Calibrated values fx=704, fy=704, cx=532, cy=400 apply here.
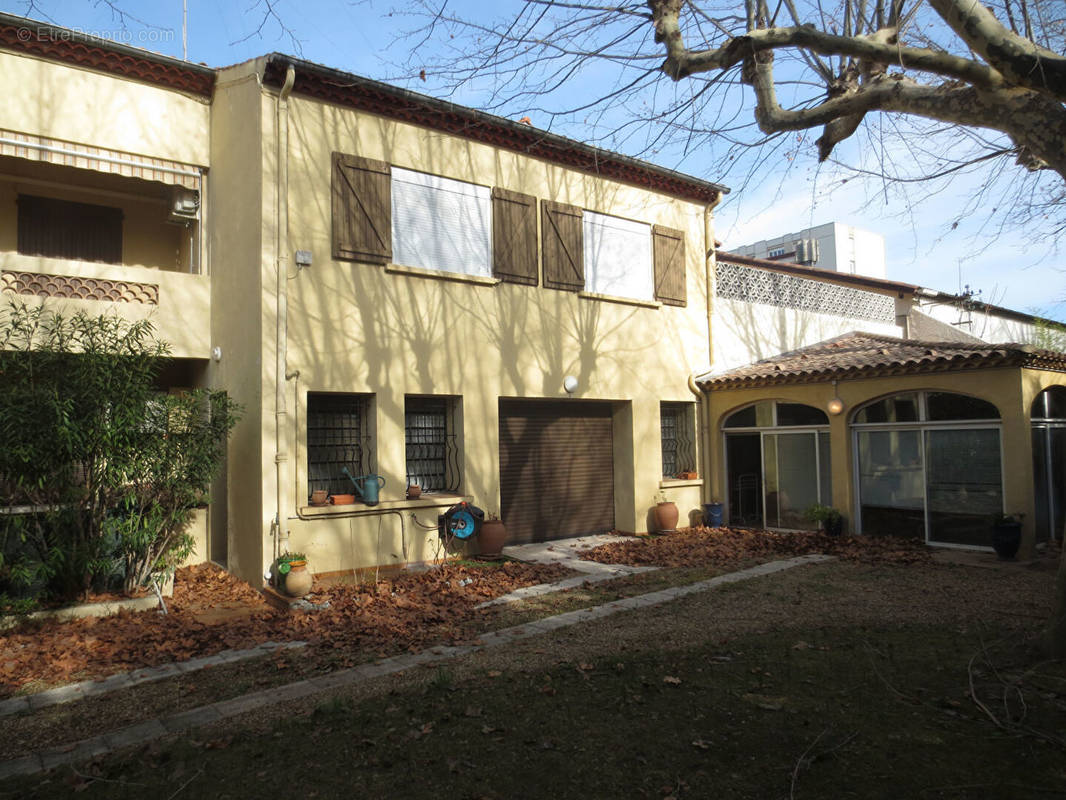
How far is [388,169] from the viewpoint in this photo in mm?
10500

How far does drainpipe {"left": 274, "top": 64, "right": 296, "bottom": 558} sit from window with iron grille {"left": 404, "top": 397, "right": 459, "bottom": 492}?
2.16 metres

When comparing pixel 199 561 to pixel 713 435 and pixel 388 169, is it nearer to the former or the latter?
pixel 388 169

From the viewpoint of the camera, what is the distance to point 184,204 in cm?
1070

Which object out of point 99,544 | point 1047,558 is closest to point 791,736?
point 99,544

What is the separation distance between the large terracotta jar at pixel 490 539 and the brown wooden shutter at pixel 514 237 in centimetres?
405

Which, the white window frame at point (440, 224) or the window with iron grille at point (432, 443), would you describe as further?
the window with iron grille at point (432, 443)

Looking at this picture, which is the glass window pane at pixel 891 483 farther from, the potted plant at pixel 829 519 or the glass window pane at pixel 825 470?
the glass window pane at pixel 825 470

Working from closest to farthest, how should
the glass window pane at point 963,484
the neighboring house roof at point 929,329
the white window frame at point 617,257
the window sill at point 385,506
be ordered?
the window sill at point 385,506, the glass window pane at point 963,484, the white window frame at point 617,257, the neighboring house roof at point 929,329

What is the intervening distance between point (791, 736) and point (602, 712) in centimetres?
121

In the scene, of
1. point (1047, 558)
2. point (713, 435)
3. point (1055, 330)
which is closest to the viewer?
point (1047, 558)

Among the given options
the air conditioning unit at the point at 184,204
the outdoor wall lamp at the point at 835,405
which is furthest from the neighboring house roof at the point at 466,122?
the outdoor wall lamp at the point at 835,405

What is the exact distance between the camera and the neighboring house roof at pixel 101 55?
923cm

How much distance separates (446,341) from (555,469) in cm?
338

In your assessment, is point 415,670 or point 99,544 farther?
point 99,544
